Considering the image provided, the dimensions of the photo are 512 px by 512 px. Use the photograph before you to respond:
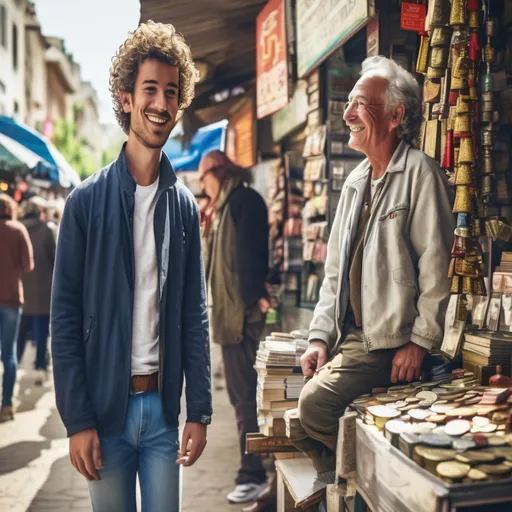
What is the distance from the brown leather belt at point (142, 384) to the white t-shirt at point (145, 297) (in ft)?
0.05

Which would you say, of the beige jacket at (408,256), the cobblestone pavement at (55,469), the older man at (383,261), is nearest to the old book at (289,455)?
the older man at (383,261)

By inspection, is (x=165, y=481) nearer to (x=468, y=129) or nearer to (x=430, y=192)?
(x=430, y=192)

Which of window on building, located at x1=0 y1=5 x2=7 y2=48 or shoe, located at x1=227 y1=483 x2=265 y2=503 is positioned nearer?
shoe, located at x1=227 y1=483 x2=265 y2=503

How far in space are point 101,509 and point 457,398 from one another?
1389 millimetres

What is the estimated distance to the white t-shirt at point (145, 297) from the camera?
234cm

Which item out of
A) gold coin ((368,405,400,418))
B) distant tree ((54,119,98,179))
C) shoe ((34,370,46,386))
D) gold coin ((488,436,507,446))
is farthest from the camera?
distant tree ((54,119,98,179))

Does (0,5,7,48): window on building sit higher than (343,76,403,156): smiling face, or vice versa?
(0,5,7,48): window on building

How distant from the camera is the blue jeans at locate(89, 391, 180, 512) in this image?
2273 mm

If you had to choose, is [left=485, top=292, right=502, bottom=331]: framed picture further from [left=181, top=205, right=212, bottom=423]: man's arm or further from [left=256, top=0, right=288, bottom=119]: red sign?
[left=256, top=0, right=288, bottom=119]: red sign

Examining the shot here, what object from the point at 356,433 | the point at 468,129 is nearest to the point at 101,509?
the point at 356,433

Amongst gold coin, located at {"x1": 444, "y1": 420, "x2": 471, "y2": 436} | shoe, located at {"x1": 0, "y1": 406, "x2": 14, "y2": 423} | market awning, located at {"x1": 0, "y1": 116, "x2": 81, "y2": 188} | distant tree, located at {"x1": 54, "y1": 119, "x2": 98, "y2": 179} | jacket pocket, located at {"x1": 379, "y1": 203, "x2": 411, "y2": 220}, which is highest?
distant tree, located at {"x1": 54, "y1": 119, "x2": 98, "y2": 179}

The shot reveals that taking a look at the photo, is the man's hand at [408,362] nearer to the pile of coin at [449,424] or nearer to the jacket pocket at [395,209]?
the pile of coin at [449,424]

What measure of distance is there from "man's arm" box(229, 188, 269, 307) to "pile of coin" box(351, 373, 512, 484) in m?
2.51

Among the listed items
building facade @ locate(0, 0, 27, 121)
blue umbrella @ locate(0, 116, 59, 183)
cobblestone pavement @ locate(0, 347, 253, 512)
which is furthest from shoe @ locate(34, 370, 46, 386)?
building facade @ locate(0, 0, 27, 121)
